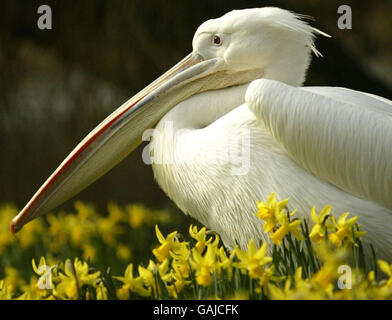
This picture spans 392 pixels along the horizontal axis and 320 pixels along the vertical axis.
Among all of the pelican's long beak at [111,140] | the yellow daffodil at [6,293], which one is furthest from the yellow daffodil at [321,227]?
the pelican's long beak at [111,140]

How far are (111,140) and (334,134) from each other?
1.07 m

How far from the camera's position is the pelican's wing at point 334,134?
2697mm

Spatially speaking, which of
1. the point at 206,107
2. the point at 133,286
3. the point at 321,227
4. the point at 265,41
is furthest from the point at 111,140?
the point at 321,227

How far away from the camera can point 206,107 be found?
11.0 feet

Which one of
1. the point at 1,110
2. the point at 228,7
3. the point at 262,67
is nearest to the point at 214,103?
the point at 262,67

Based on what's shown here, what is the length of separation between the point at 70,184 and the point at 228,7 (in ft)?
8.28

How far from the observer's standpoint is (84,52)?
5.96 m

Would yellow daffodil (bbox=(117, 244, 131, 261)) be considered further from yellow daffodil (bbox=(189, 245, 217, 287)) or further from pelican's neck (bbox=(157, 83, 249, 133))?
yellow daffodil (bbox=(189, 245, 217, 287))

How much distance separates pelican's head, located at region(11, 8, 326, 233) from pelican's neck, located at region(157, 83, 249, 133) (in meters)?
0.05

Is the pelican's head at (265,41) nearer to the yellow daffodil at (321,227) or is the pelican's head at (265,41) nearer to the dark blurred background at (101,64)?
the yellow daffodil at (321,227)

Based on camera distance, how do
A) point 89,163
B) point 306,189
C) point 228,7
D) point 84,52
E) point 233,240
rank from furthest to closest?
point 84,52, point 228,7, point 89,163, point 233,240, point 306,189

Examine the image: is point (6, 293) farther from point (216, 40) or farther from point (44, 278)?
point (216, 40)

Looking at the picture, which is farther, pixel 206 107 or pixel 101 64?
pixel 101 64

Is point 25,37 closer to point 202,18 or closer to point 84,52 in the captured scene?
point 84,52
